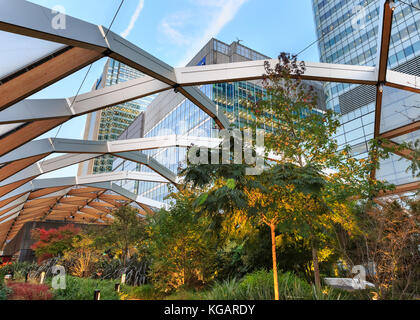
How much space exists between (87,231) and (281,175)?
58.4ft

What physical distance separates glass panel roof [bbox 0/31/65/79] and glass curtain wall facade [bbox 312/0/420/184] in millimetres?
25075

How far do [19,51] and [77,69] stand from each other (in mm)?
1308

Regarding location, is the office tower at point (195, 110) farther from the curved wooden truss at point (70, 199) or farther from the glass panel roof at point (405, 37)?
the glass panel roof at point (405, 37)

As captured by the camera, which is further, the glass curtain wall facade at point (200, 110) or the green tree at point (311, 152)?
the glass curtain wall facade at point (200, 110)

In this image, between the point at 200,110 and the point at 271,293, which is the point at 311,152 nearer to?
the point at 271,293

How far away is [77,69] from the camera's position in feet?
22.3

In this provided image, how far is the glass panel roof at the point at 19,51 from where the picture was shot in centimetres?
548

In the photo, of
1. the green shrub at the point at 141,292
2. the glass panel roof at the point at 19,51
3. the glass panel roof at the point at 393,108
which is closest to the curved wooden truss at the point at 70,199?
the green shrub at the point at 141,292

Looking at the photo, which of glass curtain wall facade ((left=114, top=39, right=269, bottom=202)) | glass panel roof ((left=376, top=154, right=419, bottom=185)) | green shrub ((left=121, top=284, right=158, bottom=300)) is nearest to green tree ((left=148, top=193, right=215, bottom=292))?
green shrub ((left=121, top=284, right=158, bottom=300))

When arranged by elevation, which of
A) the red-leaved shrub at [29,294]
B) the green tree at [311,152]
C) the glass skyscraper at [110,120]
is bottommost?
the red-leaved shrub at [29,294]

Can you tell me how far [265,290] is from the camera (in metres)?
6.49

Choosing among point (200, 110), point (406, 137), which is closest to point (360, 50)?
point (200, 110)

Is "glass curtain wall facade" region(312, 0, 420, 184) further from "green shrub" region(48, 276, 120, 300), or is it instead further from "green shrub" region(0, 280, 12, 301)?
"green shrub" region(0, 280, 12, 301)

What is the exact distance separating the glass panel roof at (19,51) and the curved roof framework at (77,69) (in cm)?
2
